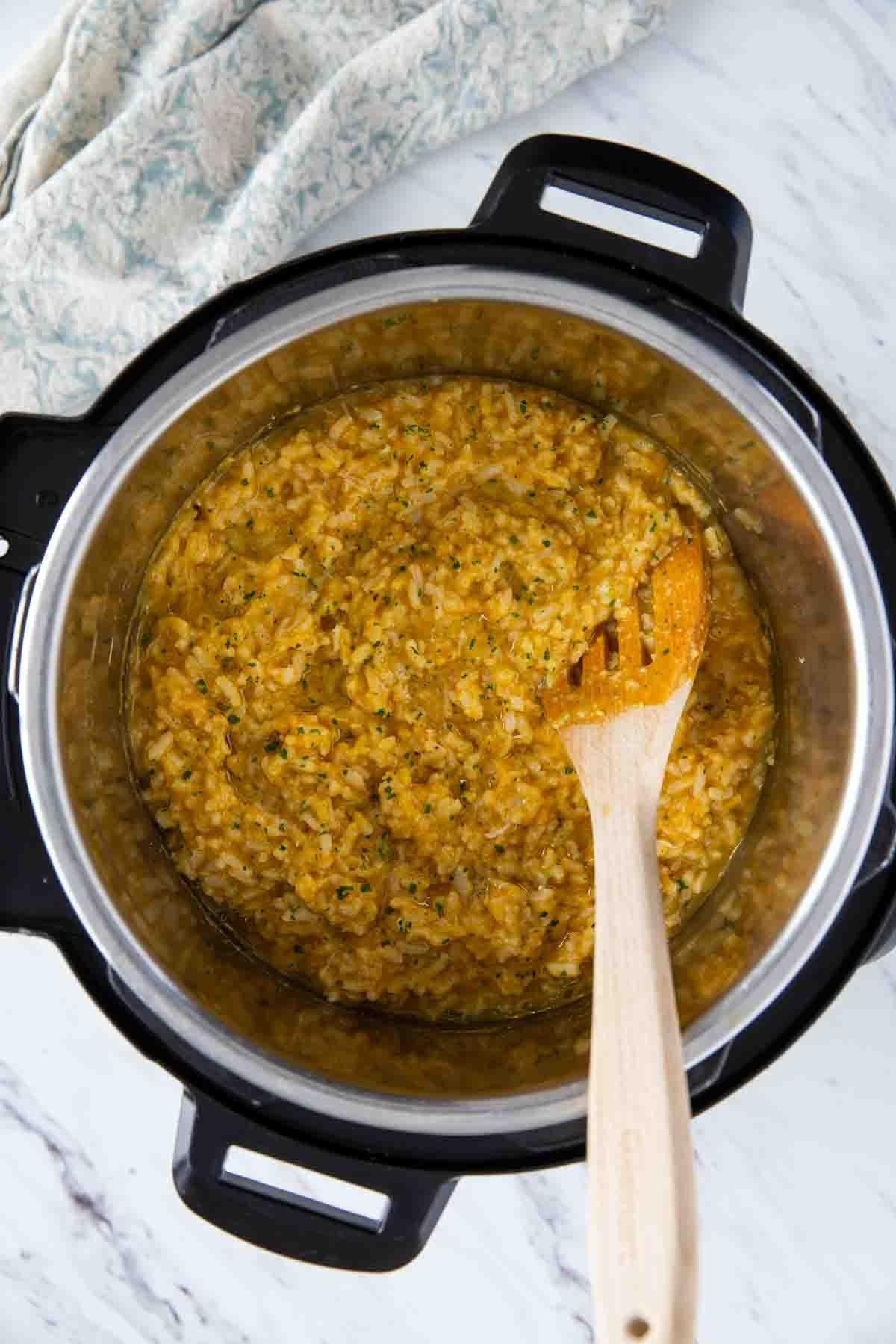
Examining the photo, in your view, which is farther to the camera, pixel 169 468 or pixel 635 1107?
pixel 169 468

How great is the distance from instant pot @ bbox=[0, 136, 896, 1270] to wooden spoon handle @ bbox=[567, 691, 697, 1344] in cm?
15

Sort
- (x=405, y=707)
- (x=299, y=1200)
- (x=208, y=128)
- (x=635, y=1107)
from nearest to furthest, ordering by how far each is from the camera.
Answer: (x=635, y=1107)
(x=299, y=1200)
(x=405, y=707)
(x=208, y=128)

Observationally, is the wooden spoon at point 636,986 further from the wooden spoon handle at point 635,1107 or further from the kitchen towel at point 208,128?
the kitchen towel at point 208,128

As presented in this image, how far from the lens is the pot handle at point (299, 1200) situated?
4.31 feet

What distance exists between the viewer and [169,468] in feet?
4.69

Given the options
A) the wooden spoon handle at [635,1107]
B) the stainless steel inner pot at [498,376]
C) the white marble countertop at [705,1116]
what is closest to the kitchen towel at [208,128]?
the white marble countertop at [705,1116]

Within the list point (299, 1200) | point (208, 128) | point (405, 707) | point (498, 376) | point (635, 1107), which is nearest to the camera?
point (635, 1107)

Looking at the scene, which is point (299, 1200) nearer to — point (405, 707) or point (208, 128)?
point (405, 707)

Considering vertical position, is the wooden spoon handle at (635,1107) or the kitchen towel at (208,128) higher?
the kitchen towel at (208,128)

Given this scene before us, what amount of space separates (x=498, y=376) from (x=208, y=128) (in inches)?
20.7

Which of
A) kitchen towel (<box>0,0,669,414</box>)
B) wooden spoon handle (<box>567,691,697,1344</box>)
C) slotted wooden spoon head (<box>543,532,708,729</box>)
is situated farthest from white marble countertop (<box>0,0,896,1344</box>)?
wooden spoon handle (<box>567,691,697,1344</box>)

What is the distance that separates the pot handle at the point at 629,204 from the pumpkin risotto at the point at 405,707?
259mm

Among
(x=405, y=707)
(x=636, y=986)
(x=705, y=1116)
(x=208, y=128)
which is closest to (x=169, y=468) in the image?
(x=405, y=707)

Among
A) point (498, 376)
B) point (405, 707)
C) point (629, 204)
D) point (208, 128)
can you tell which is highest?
point (208, 128)
